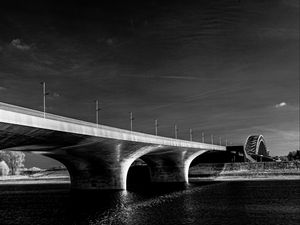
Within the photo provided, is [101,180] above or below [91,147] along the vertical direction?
below

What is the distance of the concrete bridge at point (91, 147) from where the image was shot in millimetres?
35088

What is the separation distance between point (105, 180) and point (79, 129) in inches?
1134

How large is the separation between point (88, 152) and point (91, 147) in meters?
5.04

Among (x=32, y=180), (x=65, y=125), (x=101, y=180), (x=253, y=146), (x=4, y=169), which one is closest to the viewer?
(x=65, y=125)

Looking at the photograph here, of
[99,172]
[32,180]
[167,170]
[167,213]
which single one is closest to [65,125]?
[167,213]

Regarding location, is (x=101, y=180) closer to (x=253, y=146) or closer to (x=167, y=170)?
(x=167, y=170)

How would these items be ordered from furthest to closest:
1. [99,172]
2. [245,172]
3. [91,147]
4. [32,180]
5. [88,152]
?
[32,180] < [245,172] < [99,172] < [88,152] < [91,147]

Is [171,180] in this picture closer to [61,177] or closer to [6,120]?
[61,177]

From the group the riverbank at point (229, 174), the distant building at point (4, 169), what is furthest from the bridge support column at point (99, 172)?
the distant building at point (4, 169)

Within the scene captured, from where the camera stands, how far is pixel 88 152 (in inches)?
2365

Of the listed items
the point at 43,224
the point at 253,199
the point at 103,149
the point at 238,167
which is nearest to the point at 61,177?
the point at 238,167

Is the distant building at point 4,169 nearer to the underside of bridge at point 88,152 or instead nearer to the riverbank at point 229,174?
the riverbank at point 229,174

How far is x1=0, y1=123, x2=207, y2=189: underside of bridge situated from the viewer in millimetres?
38625

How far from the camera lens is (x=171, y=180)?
100m
